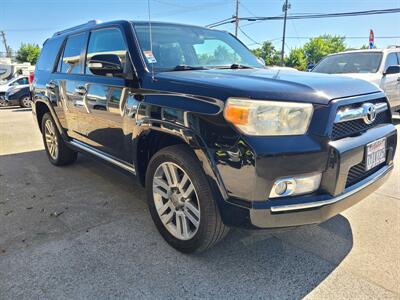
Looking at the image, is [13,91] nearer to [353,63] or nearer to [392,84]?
[353,63]

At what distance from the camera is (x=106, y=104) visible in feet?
10.2

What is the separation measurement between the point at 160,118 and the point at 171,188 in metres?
0.54

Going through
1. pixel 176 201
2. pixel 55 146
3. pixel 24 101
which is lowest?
pixel 24 101

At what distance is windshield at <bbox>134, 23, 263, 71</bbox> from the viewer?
2.88 meters

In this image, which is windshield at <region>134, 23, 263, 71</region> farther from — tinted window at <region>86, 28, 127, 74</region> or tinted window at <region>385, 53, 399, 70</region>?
tinted window at <region>385, 53, 399, 70</region>

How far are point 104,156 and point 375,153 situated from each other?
251 centimetres

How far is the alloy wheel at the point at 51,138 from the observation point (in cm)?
476

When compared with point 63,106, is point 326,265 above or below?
below

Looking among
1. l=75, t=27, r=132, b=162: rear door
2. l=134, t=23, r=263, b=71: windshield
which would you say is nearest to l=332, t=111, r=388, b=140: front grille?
l=134, t=23, r=263, b=71: windshield

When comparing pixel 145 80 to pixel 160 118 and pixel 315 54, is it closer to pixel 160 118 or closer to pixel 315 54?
pixel 160 118

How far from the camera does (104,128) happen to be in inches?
129

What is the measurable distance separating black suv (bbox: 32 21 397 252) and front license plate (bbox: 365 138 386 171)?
0.4 inches

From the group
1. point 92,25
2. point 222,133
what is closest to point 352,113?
point 222,133

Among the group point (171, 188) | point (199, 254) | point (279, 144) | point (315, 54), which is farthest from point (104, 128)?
point (315, 54)
